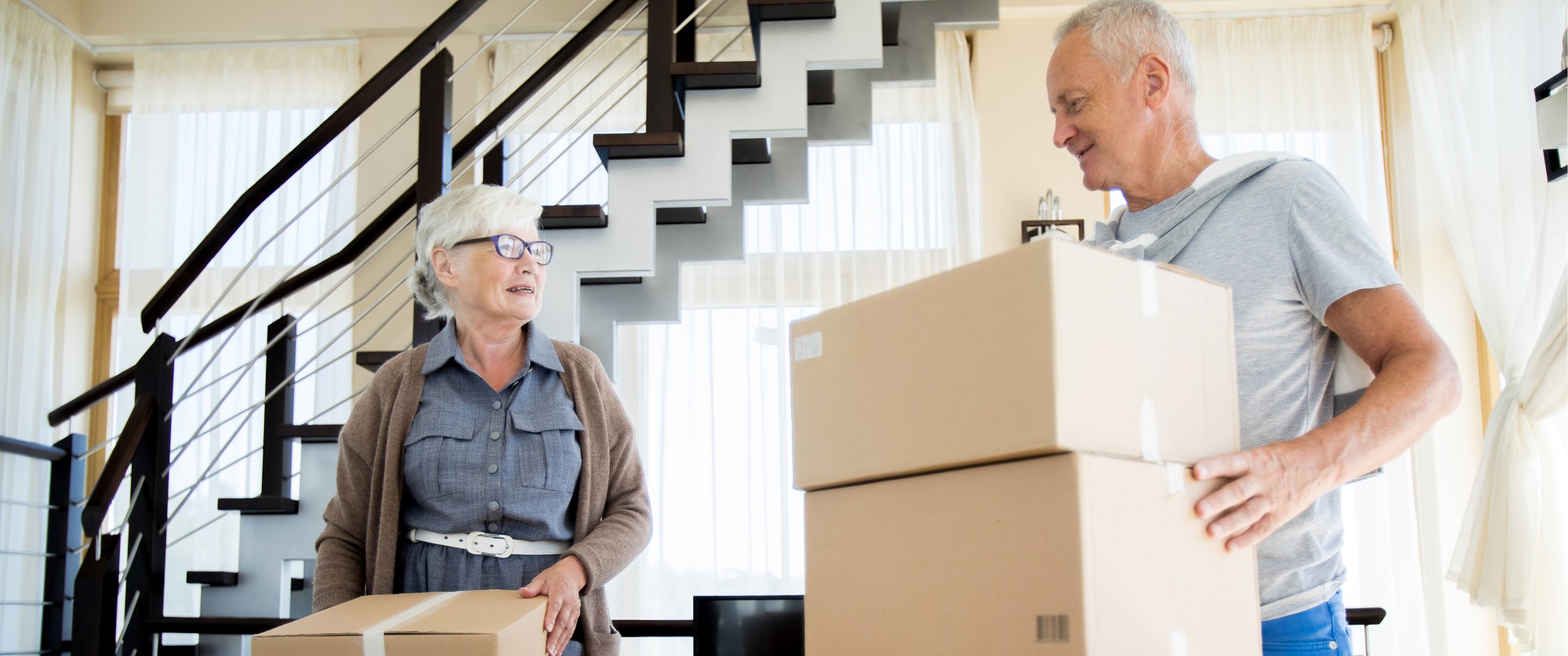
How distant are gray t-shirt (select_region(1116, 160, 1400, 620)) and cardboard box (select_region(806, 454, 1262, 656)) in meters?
0.14

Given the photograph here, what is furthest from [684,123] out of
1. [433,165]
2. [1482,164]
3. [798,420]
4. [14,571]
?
[14,571]

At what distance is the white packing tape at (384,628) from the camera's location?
4.31ft

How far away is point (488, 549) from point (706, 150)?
135cm

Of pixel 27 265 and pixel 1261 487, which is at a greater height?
pixel 27 265

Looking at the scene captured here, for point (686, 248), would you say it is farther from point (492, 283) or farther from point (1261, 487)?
point (1261, 487)

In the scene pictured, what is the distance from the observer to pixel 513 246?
207cm

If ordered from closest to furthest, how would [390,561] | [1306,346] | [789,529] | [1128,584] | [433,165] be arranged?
[1128,584] → [1306,346] → [390,561] → [433,165] → [789,529]

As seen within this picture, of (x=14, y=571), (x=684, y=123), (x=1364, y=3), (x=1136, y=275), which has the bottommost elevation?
(x=14, y=571)

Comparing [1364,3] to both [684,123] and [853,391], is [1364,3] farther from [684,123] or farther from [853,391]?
[853,391]

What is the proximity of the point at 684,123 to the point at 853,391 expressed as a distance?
6.56ft

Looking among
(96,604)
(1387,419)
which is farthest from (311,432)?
(1387,419)

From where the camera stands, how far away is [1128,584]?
3.04 ft

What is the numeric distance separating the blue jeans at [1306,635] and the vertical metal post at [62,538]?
300 centimetres

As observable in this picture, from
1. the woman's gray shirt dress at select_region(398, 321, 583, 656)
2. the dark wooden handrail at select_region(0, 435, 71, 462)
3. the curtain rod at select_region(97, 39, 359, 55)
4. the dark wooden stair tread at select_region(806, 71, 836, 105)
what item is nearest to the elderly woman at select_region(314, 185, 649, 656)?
the woman's gray shirt dress at select_region(398, 321, 583, 656)
